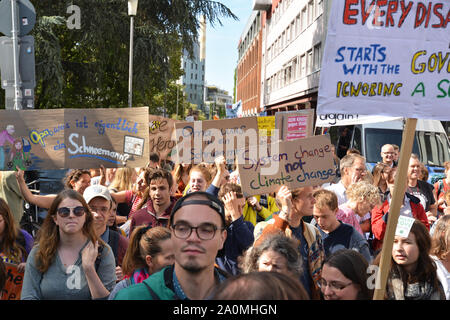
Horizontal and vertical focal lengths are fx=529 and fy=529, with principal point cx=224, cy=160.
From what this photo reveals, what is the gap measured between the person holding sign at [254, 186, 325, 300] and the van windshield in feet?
27.4

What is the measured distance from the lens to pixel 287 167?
5176mm

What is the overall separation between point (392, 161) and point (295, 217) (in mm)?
4693

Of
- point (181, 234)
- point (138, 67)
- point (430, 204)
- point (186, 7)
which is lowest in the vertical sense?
point (430, 204)

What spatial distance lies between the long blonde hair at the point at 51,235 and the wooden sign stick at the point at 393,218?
1920mm

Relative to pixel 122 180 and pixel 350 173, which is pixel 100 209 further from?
pixel 350 173

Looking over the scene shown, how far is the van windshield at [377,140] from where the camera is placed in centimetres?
1247

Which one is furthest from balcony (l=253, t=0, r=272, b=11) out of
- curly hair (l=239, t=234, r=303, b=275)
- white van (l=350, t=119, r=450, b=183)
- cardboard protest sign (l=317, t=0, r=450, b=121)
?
curly hair (l=239, t=234, r=303, b=275)

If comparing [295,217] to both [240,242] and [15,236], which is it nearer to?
[240,242]

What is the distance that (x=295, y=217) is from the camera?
13.6ft

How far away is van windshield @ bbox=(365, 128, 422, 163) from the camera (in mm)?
12469

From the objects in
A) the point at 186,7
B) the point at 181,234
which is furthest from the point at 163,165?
the point at 186,7

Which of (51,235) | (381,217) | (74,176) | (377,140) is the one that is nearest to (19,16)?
(74,176)

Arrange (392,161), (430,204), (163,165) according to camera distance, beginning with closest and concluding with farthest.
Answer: (430,204) < (392,161) < (163,165)

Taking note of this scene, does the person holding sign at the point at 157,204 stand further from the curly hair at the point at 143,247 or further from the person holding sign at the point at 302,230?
the curly hair at the point at 143,247
